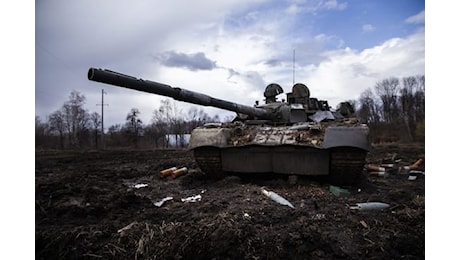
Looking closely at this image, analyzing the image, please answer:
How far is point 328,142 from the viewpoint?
185 inches

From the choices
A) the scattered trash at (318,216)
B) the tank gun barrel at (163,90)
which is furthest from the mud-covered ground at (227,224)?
the tank gun barrel at (163,90)

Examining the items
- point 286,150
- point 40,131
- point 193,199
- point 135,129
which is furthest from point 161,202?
point 135,129

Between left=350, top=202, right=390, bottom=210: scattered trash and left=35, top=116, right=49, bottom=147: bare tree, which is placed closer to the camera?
left=35, top=116, right=49, bottom=147: bare tree

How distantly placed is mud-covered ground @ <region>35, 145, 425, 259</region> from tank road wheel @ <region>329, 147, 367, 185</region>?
0.24 metres

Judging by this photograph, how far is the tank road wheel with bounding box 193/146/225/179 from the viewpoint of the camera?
561cm

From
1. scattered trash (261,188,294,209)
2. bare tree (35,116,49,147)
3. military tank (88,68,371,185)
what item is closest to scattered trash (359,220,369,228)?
scattered trash (261,188,294,209)

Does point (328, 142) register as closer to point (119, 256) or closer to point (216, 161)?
point (216, 161)

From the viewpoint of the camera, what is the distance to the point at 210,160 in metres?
5.75

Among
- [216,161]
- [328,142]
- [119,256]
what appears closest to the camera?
[119,256]

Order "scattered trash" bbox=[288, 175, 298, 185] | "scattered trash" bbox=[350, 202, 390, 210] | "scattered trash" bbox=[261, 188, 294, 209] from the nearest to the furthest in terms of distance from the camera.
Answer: "scattered trash" bbox=[350, 202, 390, 210]
"scattered trash" bbox=[261, 188, 294, 209]
"scattered trash" bbox=[288, 175, 298, 185]

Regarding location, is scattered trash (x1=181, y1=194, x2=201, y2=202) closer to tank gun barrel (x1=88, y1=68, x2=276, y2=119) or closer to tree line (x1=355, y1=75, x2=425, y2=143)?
tank gun barrel (x1=88, y1=68, x2=276, y2=119)

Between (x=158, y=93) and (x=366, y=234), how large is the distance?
88.5 inches

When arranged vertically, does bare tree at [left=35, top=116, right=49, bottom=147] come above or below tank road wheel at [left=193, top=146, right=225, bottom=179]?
above
